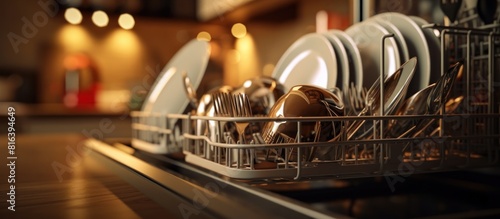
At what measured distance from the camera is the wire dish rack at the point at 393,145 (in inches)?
15.7

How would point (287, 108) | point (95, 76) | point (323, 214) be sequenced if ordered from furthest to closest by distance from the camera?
1. point (95, 76)
2. point (287, 108)
3. point (323, 214)

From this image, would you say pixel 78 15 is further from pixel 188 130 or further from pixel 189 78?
pixel 188 130

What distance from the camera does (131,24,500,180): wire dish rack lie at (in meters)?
0.40

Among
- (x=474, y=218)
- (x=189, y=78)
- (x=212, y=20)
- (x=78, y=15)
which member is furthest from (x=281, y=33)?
(x=474, y=218)

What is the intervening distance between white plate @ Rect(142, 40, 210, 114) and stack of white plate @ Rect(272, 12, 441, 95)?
0.49 ft

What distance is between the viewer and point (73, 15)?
324cm

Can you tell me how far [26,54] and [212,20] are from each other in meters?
1.39

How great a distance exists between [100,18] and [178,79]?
2.68 meters

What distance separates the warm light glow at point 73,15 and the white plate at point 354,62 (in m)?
2.91

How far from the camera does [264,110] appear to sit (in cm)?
64

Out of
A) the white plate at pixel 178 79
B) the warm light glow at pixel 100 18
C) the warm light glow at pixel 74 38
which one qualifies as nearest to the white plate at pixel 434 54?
the white plate at pixel 178 79

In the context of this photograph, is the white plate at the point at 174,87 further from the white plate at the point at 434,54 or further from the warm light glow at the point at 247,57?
the warm light glow at the point at 247,57

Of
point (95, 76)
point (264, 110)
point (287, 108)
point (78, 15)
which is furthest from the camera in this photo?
point (95, 76)

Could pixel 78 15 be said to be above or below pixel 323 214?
above
